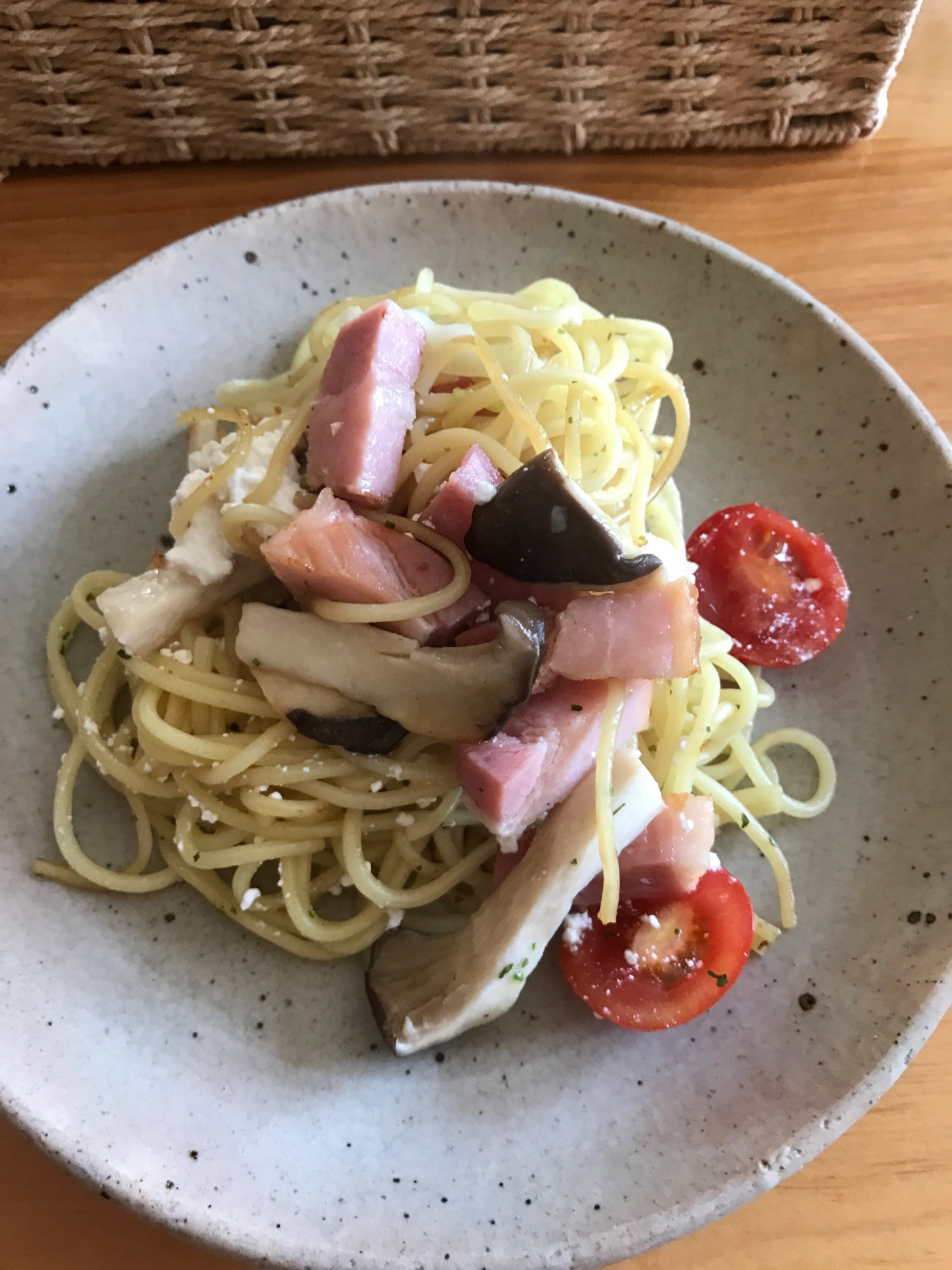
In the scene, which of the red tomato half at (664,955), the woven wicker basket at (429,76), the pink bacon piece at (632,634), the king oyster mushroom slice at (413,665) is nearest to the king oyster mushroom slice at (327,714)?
the king oyster mushroom slice at (413,665)

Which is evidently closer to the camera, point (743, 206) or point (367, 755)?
point (367, 755)

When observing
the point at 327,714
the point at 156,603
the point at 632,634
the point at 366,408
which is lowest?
the point at 327,714

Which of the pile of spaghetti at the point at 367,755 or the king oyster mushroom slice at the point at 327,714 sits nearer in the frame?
the king oyster mushroom slice at the point at 327,714

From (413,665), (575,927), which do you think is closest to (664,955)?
(575,927)

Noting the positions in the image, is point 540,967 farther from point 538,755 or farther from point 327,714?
point 327,714

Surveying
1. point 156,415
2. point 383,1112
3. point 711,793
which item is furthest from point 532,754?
point 156,415

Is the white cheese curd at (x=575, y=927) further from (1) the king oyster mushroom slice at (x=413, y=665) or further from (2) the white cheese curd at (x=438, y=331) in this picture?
(2) the white cheese curd at (x=438, y=331)
